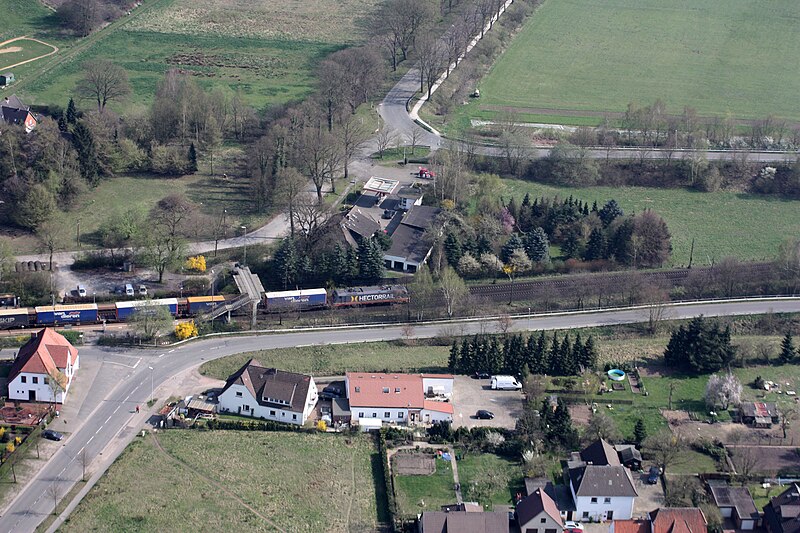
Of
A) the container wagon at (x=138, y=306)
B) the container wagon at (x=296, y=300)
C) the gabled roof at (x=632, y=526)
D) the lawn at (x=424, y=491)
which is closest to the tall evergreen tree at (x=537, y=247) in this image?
the container wagon at (x=296, y=300)

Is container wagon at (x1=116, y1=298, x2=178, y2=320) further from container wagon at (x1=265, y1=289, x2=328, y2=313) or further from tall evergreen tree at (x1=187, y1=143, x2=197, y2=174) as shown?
tall evergreen tree at (x1=187, y1=143, x2=197, y2=174)

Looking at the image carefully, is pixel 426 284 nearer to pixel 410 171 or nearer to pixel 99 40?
pixel 410 171

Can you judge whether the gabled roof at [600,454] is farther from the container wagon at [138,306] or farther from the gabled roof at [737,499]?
the container wagon at [138,306]

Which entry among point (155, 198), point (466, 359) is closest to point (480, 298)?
point (466, 359)

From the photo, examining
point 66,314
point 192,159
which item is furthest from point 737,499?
point 192,159

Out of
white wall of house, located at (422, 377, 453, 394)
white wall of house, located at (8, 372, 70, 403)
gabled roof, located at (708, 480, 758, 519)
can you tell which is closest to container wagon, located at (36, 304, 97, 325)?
white wall of house, located at (8, 372, 70, 403)

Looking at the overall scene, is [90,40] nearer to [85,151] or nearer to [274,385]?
[85,151]

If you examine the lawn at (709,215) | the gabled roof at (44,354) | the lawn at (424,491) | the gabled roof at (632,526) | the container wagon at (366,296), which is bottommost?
the lawn at (709,215)
